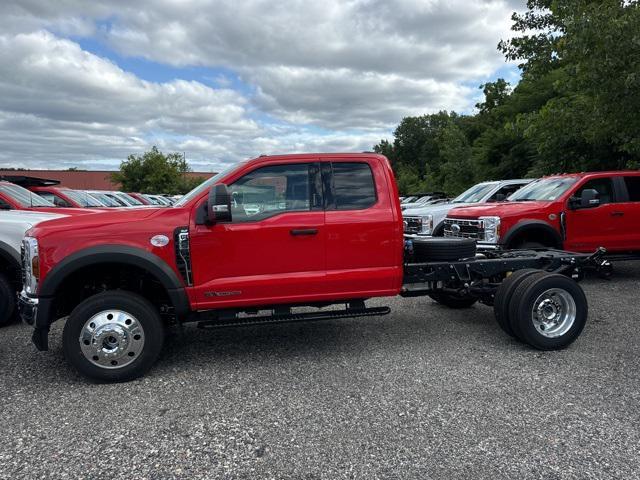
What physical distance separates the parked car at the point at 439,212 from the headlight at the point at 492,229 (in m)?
1.36

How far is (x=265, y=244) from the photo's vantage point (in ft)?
14.5

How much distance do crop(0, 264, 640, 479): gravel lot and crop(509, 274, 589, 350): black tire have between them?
0.14 m

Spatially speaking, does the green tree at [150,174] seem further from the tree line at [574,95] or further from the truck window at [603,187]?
the truck window at [603,187]

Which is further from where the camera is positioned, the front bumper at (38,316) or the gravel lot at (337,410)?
the front bumper at (38,316)

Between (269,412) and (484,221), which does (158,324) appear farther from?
(484,221)

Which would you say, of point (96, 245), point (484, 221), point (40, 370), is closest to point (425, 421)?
point (96, 245)

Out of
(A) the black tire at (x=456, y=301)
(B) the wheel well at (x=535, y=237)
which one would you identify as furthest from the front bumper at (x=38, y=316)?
(B) the wheel well at (x=535, y=237)

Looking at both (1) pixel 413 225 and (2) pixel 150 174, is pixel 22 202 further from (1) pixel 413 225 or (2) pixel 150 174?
(2) pixel 150 174

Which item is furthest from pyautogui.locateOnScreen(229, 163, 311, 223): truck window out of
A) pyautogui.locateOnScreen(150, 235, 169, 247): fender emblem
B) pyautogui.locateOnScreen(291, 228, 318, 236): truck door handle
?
pyautogui.locateOnScreen(150, 235, 169, 247): fender emblem

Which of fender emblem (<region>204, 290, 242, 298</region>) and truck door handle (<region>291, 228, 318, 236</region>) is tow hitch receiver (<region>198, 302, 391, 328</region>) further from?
truck door handle (<region>291, 228, 318, 236</region>)

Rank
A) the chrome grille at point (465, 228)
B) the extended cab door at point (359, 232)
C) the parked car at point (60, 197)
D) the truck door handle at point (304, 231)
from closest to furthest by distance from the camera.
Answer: the truck door handle at point (304, 231) → the extended cab door at point (359, 232) → the chrome grille at point (465, 228) → the parked car at point (60, 197)

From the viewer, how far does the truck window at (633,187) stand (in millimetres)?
8430

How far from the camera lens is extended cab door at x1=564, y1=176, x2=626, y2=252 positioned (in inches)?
313

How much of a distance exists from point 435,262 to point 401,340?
92 cm
